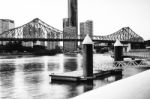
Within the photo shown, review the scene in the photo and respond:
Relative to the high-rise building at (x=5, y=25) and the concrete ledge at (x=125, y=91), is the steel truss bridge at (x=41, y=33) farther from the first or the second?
the concrete ledge at (x=125, y=91)

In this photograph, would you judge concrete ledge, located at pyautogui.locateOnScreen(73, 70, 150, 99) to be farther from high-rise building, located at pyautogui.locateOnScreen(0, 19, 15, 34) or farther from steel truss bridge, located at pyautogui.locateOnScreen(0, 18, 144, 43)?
high-rise building, located at pyautogui.locateOnScreen(0, 19, 15, 34)

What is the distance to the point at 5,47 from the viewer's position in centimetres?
12888

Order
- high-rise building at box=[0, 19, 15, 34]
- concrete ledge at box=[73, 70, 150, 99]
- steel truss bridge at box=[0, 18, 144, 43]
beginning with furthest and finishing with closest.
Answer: high-rise building at box=[0, 19, 15, 34], steel truss bridge at box=[0, 18, 144, 43], concrete ledge at box=[73, 70, 150, 99]

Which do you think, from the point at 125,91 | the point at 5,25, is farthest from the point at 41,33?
the point at 125,91

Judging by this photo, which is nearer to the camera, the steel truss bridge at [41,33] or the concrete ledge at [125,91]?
the concrete ledge at [125,91]

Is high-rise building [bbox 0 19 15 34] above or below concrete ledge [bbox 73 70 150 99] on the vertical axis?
above

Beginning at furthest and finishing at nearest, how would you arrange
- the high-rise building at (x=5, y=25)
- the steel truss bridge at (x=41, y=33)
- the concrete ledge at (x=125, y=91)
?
the high-rise building at (x=5, y=25), the steel truss bridge at (x=41, y=33), the concrete ledge at (x=125, y=91)

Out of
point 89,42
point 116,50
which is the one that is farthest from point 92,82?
point 116,50

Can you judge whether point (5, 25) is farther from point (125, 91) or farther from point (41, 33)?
point (125, 91)

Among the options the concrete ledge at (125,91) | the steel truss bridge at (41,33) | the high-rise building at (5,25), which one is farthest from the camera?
the high-rise building at (5,25)

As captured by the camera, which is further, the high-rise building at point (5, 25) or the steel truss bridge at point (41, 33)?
the high-rise building at point (5, 25)

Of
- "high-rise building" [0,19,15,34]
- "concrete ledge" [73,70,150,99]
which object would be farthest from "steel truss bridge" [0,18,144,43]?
"concrete ledge" [73,70,150,99]

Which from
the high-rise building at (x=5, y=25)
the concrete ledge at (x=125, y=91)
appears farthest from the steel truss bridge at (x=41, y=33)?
the concrete ledge at (x=125, y=91)

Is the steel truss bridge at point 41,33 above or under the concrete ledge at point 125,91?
above
